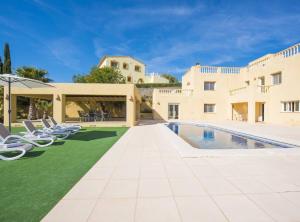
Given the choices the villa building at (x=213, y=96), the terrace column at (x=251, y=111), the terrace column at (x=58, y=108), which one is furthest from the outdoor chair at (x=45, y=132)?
the terrace column at (x=251, y=111)

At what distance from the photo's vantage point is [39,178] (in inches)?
197

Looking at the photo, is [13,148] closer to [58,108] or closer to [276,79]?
[58,108]

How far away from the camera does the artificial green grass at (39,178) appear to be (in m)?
3.51

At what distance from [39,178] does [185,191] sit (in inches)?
140

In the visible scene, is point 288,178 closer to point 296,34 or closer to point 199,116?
point 296,34

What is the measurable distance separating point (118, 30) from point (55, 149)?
62.7ft

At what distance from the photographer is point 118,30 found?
939 inches

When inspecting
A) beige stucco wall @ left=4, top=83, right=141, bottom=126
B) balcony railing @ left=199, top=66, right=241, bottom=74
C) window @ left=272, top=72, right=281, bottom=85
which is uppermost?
balcony railing @ left=199, top=66, right=241, bottom=74

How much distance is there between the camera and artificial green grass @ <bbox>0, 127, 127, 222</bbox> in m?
3.51

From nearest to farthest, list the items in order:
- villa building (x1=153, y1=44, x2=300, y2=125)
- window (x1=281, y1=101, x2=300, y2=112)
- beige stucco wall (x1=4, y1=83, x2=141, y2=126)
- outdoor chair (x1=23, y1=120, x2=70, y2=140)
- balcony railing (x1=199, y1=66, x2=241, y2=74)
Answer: outdoor chair (x1=23, y1=120, x2=70, y2=140) → beige stucco wall (x1=4, y1=83, x2=141, y2=126) → window (x1=281, y1=101, x2=300, y2=112) → villa building (x1=153, y1=44, x2=300, y2=125) → balcony railing (x1=199, y1=66, x2=241, y2=74)

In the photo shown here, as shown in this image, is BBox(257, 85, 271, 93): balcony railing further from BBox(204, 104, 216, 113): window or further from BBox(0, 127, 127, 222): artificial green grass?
BBox(0, 127, 127, 222): artificial green grass

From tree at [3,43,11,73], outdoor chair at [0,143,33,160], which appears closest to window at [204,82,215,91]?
outdoor chair at [0,143,33,160]

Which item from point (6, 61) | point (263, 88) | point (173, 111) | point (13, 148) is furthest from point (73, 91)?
point (6, 61)

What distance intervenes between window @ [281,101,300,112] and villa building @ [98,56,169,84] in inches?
1341
